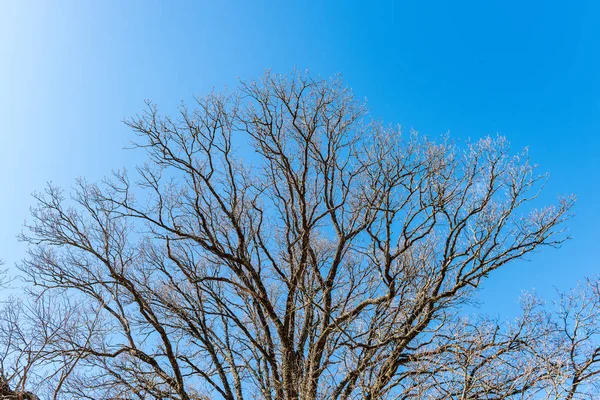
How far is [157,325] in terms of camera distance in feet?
31.0

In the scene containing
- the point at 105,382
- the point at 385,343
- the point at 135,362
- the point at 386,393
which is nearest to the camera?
the point at 386,393

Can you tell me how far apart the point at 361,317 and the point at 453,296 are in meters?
2.01

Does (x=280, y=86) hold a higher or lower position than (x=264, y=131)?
higher

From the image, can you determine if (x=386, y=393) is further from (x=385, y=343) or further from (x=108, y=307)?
(x=108, y=307)

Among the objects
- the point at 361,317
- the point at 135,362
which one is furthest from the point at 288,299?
the point at 135,362

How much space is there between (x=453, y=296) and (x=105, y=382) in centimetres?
730

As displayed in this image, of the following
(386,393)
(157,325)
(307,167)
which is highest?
(307,167)

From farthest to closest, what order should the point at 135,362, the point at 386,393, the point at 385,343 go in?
the point at 135,362, the point at 385,343, the point at 386,393

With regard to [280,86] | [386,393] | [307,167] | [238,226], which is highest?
[280,86]

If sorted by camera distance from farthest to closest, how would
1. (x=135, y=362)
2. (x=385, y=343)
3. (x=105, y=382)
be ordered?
(x=135, y=362), (x=105, y=382), (x=385, y=343)

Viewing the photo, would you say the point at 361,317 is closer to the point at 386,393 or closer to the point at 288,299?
the point at 288,299

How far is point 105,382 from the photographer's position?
29.4 ft

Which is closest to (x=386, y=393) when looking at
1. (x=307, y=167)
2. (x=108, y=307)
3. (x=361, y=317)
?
(x=361, y=317)

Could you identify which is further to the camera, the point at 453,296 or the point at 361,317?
the point at 361,317
